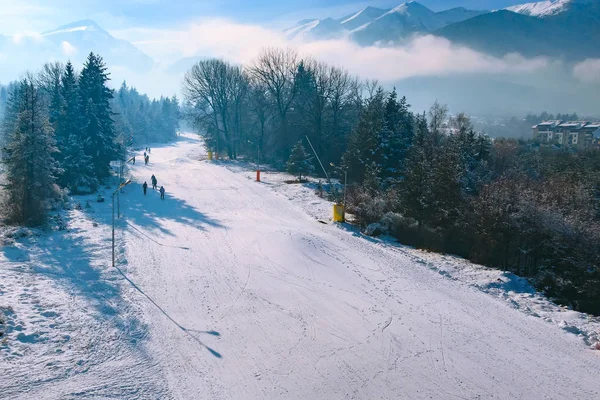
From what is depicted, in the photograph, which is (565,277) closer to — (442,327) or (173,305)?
(442,327)

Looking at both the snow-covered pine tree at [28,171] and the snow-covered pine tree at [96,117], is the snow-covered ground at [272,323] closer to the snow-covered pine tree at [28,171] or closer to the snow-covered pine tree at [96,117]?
the snow-covered pine tree at [28,171]

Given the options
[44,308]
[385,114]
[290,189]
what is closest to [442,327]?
[44,308]

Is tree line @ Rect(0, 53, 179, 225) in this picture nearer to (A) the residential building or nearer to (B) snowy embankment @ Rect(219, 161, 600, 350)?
(B) snowy embankment @ Rect(219, 161, 600, 350)

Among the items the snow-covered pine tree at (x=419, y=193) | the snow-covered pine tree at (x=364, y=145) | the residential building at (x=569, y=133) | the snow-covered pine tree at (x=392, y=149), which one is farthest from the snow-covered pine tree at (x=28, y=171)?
the residential building at (x=569, y=133)

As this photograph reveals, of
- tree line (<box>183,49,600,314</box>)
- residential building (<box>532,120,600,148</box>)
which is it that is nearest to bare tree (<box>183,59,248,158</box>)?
tree line (<box>183,49,600,314</box>)

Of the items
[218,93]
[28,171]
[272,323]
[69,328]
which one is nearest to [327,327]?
[272,323]

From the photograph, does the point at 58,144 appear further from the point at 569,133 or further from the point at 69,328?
the point at 569,133
